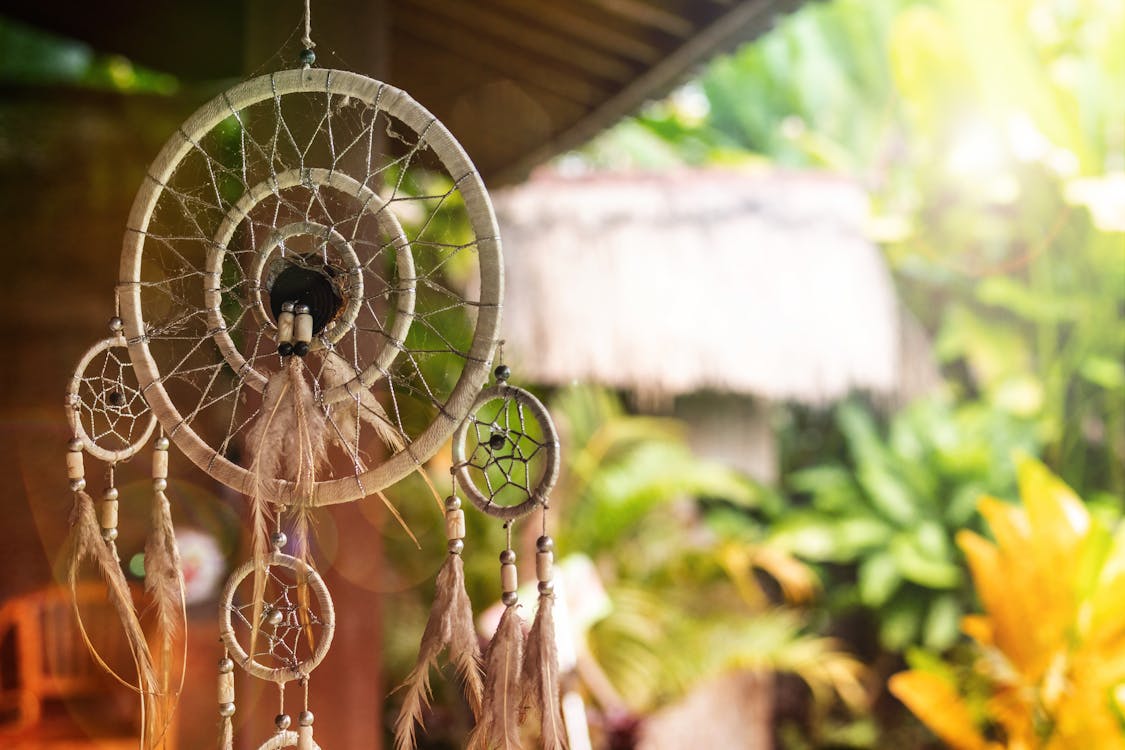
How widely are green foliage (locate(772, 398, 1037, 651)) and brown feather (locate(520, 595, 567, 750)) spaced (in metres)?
4.56

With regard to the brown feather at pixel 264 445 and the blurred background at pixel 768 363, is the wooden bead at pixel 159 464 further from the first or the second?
the blurred background at pixel 768 363

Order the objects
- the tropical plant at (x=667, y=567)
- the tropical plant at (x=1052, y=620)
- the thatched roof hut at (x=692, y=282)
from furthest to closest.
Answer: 1. the thatched roof hut at (x=692, y=282)
2. the tropical plant at (x=667, y=567)
3. the tropical plant at (x=1052, y=620)

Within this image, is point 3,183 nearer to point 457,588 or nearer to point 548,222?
point 548,222

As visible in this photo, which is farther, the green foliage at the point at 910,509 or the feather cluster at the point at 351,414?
the green foliage at the point at 910,509

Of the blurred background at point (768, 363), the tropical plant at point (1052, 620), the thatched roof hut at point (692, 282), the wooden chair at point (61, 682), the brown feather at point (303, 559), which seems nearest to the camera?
the brown feather at point (303, 559)

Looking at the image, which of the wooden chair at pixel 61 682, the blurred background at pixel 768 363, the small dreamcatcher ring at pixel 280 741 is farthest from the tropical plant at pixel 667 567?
the small dreamcatcher ring at pixel 280 741

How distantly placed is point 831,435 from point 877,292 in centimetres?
140

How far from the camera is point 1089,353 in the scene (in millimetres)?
5012

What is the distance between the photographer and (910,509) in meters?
5.05

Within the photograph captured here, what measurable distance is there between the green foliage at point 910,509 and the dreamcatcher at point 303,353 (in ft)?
15.1

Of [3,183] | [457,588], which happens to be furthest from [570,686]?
[3,183]

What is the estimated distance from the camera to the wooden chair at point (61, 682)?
85.7 inches

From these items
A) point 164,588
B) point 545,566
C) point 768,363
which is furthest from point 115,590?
point 768,363

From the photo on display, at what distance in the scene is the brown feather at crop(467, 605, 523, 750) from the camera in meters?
0.72
